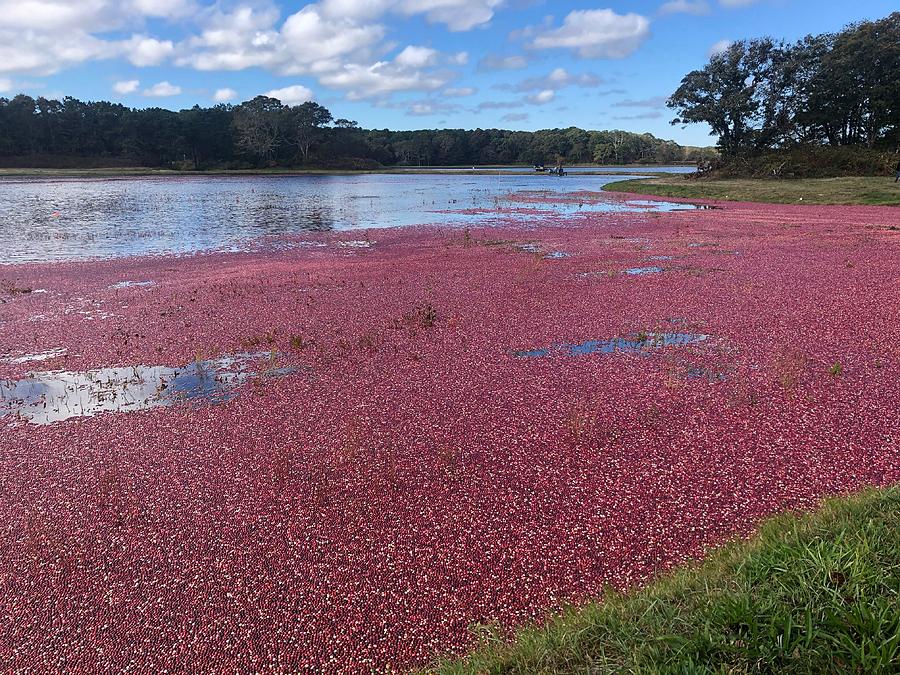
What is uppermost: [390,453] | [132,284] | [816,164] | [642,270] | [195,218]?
[816,164]

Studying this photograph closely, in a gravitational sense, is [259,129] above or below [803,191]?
above

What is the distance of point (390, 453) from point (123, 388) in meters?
3.73

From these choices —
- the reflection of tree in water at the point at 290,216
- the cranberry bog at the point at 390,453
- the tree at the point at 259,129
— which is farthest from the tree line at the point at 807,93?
the tree at the point at 259,129

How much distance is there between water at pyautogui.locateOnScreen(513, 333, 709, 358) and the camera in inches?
285

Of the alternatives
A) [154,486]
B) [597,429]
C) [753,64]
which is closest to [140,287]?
[154,486]

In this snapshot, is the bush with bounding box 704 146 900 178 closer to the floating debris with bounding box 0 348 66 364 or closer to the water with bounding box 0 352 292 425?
the water with bounding box 0 352 292 425

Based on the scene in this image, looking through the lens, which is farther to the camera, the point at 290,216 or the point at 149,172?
the point at 149,172

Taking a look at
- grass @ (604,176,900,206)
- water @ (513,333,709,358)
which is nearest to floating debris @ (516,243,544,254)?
water @ (513,333,709,358)

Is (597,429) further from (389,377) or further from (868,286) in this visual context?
(868,286)

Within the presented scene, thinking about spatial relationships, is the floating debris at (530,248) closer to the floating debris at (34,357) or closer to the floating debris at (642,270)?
the floating debris at (642,270)

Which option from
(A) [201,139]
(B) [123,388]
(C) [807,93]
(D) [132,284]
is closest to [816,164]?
(C) [807,93]

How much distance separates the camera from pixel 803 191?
3095cm

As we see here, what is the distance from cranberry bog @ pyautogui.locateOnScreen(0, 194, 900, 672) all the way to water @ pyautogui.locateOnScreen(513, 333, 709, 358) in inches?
2.5

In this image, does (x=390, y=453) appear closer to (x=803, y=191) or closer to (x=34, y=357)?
(x=34, y=357)
